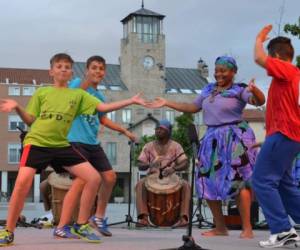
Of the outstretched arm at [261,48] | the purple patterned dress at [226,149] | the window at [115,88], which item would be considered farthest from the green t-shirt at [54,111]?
the window at [115,88]

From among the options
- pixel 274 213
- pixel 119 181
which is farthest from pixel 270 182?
pixel 119 181

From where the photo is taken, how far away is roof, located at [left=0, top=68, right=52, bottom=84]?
233 feet

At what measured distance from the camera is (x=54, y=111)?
19.9 ft

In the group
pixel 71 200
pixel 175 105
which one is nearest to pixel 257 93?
pixel 175 105

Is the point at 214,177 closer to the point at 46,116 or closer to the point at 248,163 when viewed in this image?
the point at 248,163

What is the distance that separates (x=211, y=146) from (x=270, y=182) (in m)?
1.50

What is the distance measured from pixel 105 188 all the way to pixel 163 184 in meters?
2.43

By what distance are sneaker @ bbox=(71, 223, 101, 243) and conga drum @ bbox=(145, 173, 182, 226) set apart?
135 inches

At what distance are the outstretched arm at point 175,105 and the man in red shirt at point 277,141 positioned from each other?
1191 millimetres

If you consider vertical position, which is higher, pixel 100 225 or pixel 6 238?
pixel 6 238

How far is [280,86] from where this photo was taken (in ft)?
18.2

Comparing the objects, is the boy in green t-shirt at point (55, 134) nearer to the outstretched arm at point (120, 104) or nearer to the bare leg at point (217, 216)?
the outstretched arm at point (120, 104)

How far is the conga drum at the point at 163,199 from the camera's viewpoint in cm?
974

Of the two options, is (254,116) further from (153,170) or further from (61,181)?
(61,181)
